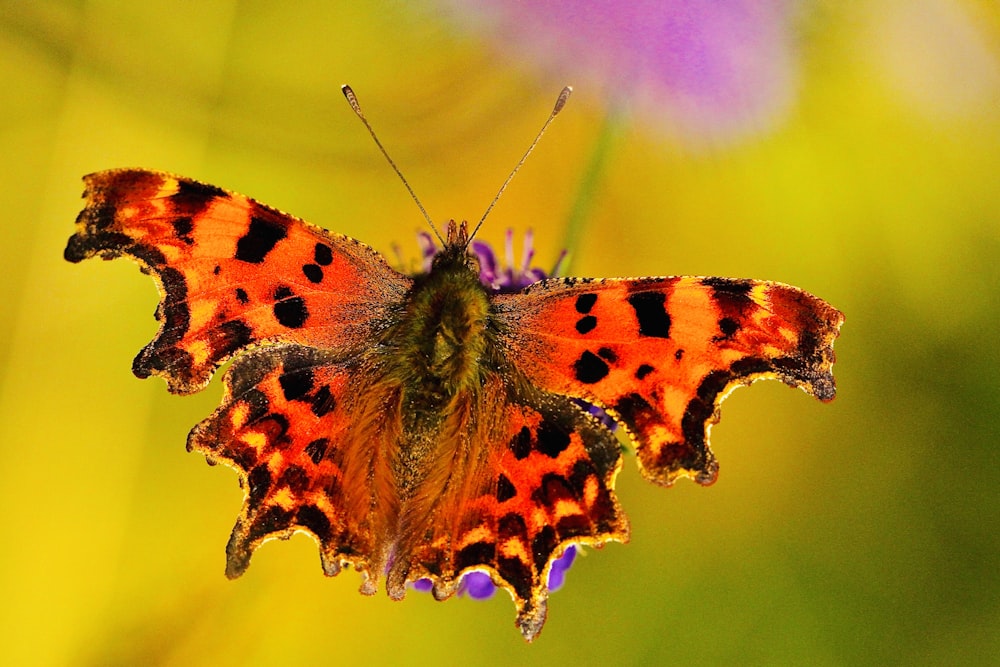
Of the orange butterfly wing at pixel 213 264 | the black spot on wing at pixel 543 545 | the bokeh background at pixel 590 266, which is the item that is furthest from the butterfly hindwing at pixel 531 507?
the bokeh background at pixel 590 266

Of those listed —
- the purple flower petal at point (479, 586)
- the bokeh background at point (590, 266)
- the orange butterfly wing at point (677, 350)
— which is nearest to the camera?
the orange butterfly wing at point (677, 350)

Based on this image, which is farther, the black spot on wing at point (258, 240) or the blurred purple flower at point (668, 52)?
the blurred purple flower at point (668, 52)

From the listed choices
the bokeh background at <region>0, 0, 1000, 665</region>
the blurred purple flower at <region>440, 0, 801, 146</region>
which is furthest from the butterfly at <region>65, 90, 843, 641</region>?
the blurred purple flower at <region>440, 0, 801, 146</region>

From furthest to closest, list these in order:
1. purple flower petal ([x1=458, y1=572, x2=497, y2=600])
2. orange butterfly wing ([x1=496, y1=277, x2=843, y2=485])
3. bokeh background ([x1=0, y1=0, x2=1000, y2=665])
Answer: bokeh background ([x1=0, y1=0, x2=1000, y2=665]), purple flower petal ([x1=458, y1=572, x2=497, y2=600]), orange butterfly wing ([x1=496, y1=277, x2=843, y2=485])

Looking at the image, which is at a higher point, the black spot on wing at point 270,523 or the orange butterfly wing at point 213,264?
the orange butterfly wing at point 213,264

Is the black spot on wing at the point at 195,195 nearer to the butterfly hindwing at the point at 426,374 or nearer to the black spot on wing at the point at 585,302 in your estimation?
the butterfly hindwing at the point at 426,374

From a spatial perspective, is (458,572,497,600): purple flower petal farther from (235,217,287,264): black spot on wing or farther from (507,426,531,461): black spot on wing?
(235,217,287,264): black spot on wing

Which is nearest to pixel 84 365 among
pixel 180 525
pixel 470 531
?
pixel 180 525

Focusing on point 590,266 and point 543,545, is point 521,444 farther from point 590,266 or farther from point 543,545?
point 590,266
